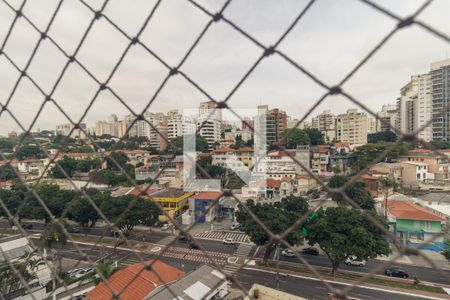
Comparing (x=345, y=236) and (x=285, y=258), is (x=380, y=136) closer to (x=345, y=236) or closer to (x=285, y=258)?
(x=285, y=258)

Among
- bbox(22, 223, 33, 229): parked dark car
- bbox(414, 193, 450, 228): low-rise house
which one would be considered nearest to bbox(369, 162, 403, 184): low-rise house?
bbox(414, 193, 450, 228): low-rise house

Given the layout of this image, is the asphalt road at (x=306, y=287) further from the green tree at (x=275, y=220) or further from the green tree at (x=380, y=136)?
the green tree at (x=380, y=136)

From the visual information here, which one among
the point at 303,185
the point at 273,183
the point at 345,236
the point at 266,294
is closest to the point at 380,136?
the point at 303,185

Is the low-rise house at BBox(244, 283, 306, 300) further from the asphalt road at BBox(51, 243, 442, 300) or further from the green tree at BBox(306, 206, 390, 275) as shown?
the green tree at BBox(306, 206, 390, 275)

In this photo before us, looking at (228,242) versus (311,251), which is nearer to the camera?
(311,251)

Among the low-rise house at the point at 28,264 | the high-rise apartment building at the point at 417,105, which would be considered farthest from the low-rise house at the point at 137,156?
the high-rise apartment building at the point at 417,105
